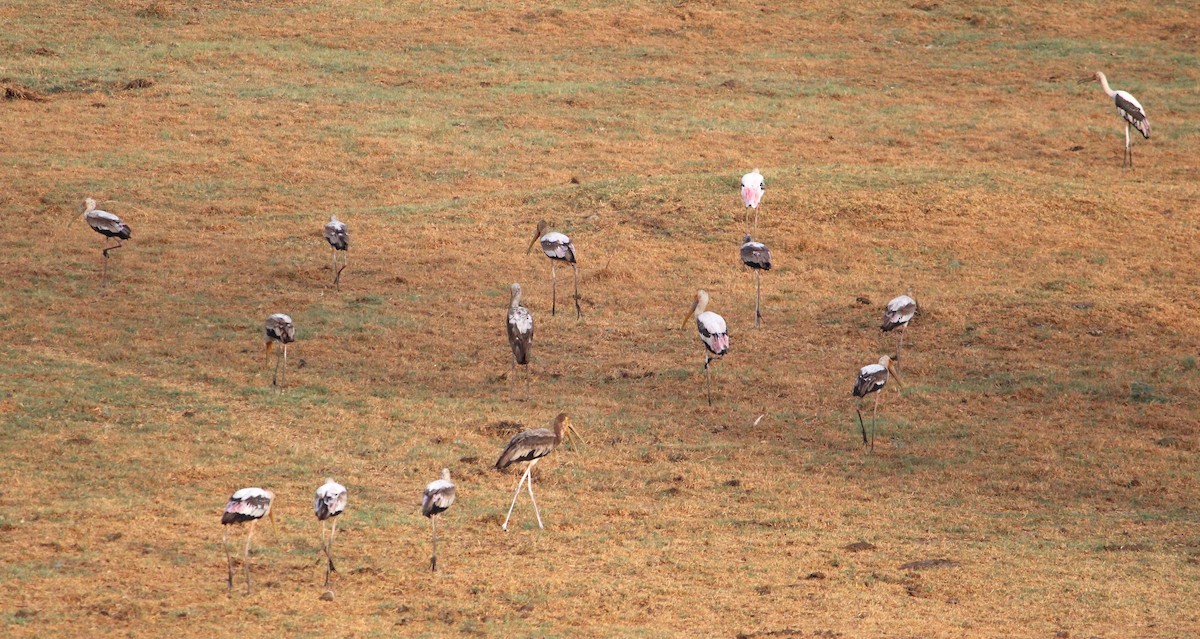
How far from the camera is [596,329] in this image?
1923 centimetres

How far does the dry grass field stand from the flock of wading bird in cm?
27

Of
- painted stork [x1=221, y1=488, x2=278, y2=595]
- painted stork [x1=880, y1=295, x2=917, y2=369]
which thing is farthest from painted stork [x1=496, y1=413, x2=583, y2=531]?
painted stork [x1=880, y1=295, x2=917, y2=369]

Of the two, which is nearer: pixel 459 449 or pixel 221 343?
pixel 459 449

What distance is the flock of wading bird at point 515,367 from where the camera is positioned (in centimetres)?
1023

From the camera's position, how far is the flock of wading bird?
10234 mm

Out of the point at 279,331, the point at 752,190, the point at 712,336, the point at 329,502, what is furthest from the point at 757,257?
the point at 329,502

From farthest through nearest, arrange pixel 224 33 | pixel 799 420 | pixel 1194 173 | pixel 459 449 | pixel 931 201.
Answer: pixel 224 33, pixel 1194 173, pixel 931 201, pixel 799 420, pixel 459 449

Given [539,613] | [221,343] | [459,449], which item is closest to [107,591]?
[539,613]

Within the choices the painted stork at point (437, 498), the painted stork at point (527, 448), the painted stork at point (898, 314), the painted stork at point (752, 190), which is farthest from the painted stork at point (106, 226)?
the painted stork at point (437, 498)

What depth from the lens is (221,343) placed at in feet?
57.9

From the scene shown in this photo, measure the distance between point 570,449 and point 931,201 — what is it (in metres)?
12.4

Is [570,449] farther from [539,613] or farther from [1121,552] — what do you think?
[1121,552]

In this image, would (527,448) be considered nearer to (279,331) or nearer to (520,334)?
(520,334)

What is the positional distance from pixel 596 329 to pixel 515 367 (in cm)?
220
